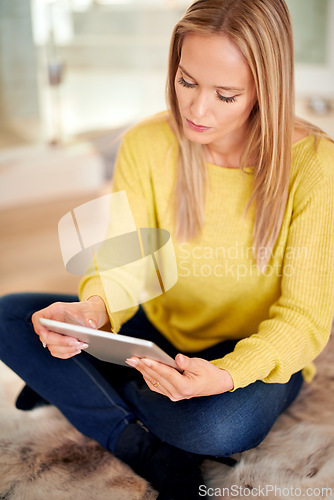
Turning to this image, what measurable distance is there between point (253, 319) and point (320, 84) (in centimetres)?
165

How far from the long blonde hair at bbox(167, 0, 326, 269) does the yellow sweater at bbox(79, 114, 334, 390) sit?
21 mm

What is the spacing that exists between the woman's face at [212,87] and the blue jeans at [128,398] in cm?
41

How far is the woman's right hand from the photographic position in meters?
0.86

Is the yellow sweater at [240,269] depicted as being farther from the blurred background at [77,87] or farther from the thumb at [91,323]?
the blurred background at [77,87]

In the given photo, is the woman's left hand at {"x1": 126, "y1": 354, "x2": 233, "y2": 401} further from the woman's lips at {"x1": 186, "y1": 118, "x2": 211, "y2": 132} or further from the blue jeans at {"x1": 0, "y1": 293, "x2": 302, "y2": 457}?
the woman's lips at {"x1": 186, "y1": 118, "x2": 211, "y2": 132}

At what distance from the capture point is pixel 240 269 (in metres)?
1.03

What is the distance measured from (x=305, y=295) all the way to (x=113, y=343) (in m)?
0.35

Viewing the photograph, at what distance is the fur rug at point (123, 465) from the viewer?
0.92 m

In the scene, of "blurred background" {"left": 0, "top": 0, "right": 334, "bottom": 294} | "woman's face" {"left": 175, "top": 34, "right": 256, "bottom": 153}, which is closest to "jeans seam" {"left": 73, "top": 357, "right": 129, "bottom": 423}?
"woman's face" {"left": 175, "top": 34, "right": 256, "bottom": 153}

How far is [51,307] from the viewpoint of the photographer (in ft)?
3.04

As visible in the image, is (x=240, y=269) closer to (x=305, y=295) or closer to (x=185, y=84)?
(x=305, y=295)

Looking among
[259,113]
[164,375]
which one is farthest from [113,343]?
[259,113]

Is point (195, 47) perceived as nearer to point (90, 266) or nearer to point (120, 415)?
point (90, 266)

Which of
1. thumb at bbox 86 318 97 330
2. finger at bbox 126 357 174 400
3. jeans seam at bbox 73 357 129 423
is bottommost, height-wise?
jeans seam at bbox 73 357 129 423
